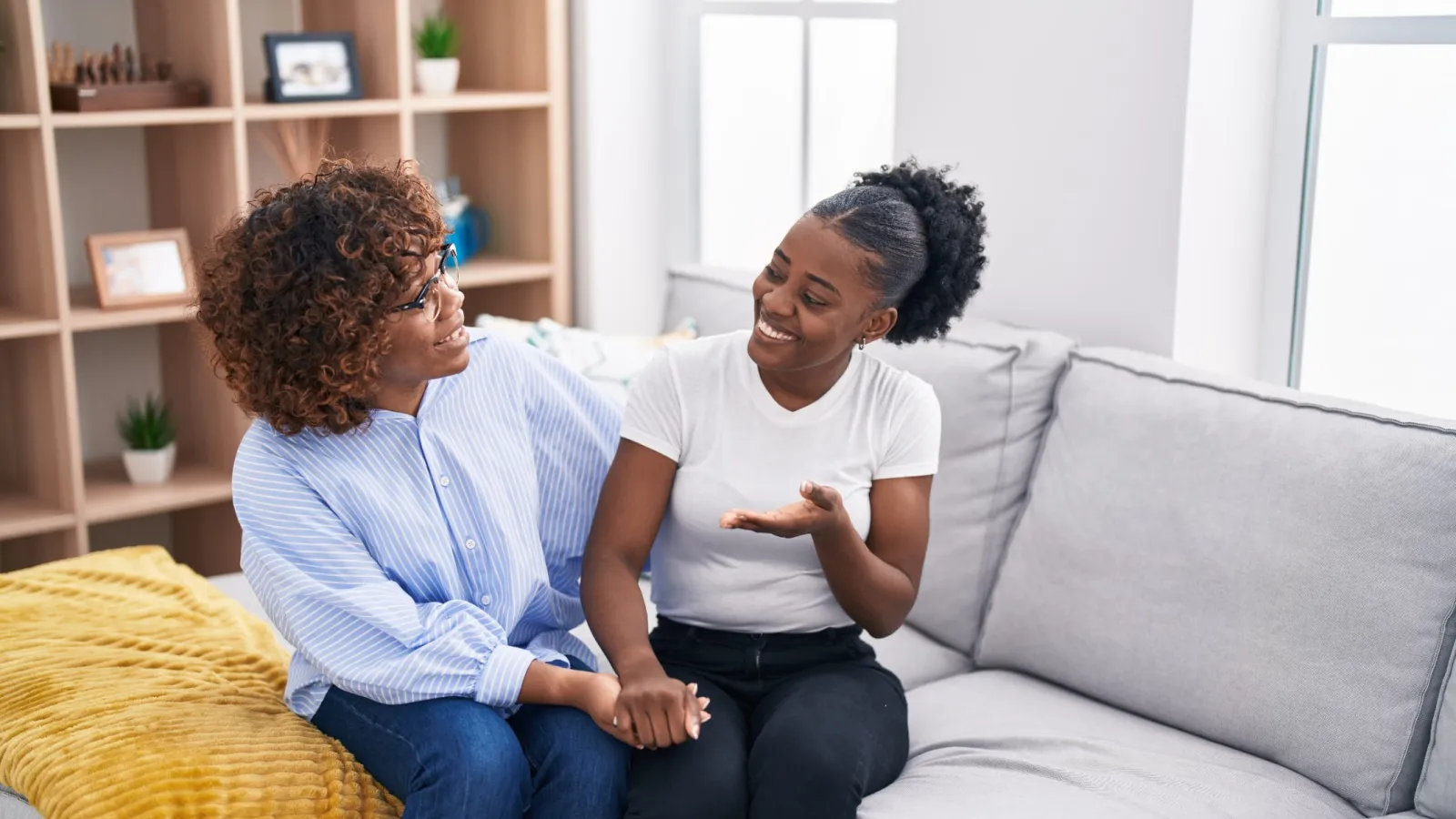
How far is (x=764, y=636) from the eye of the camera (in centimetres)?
175

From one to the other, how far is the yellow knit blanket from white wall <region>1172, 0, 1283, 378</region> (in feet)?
4.53

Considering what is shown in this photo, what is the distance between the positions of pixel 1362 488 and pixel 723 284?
124cm

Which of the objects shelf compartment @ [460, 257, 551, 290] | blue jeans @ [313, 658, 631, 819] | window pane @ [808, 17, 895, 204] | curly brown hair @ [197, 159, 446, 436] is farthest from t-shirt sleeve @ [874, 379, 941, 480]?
shelf compartment @ [460, 257, 551, 290]

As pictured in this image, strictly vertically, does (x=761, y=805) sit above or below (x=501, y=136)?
below

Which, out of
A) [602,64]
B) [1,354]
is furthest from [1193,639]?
[1,354]

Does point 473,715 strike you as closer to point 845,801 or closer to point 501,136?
point 845,801

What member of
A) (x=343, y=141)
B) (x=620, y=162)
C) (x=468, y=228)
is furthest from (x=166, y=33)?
(x=620, y=162)

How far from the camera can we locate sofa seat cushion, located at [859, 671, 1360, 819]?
162 centimetres

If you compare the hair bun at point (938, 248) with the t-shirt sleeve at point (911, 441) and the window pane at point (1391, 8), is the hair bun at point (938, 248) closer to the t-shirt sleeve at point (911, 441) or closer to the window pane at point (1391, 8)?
the t-shirt sleeve at point (911, 441)

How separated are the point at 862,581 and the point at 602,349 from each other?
3.54 feet

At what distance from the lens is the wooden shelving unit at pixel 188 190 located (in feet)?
8.69

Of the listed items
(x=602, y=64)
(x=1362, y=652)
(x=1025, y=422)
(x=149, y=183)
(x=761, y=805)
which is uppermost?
(x=602, y=64)

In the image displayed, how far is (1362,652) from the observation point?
1692 millimetres

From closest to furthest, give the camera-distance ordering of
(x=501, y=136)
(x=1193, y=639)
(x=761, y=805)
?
(x=761, y=805) → (x=1193, y=639) → (x=501, y=136)
